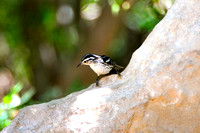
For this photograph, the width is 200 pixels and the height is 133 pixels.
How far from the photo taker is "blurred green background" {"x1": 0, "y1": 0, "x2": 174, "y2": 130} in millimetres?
8891

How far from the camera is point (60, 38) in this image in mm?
9875

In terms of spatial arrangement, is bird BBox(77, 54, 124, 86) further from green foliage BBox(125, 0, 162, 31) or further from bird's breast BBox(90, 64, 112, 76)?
green foliage BBox(125, 0, 162, 31)

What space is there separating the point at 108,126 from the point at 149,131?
0.50 metres

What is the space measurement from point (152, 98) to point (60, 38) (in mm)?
6335

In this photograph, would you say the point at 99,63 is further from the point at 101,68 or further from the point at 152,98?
the point at 152,98

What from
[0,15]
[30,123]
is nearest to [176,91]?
[30,123]

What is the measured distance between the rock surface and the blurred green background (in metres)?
4.28

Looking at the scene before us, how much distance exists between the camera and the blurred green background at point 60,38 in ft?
29.2

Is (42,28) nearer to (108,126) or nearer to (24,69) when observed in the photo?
(24,69)

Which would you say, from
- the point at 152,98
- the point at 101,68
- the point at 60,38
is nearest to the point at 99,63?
the point at 101,68

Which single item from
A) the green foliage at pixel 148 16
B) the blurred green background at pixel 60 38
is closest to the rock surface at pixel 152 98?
the green foliage at pixel 148 16

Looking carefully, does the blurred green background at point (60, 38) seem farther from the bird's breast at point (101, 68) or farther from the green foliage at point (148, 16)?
the bird's breast at point (101, 68)

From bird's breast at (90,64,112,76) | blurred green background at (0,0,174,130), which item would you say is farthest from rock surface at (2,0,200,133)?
blurred green background at (0,0,174,130)

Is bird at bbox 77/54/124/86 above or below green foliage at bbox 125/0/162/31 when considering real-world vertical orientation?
below
